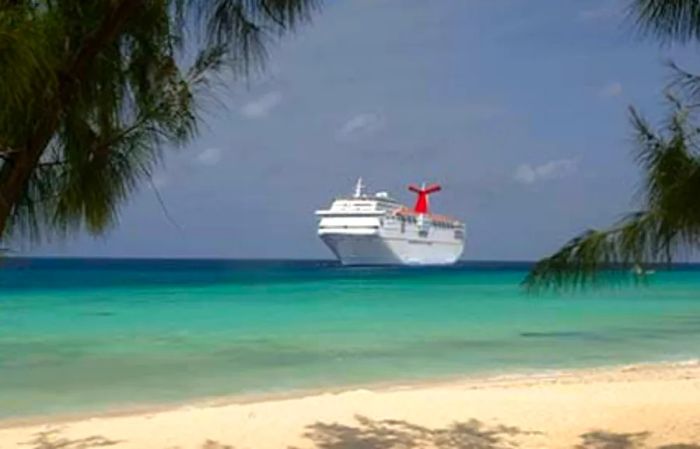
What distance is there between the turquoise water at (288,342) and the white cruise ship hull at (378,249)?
81.3 feet

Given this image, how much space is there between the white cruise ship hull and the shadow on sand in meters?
45.6

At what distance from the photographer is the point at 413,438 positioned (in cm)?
524

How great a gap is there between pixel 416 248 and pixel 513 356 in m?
44.9

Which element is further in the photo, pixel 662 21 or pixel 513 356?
pixel 513 356

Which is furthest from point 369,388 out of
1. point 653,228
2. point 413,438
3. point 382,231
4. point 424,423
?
point 382,231

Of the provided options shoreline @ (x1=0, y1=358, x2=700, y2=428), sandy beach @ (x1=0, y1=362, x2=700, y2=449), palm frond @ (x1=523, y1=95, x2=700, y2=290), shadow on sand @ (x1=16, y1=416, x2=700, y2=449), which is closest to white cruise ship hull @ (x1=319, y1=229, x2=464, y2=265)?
shoreline @ (x1=0, y1=358, x2=700, y2=428)

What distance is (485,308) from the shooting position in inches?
947

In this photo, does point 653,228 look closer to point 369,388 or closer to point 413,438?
point 413,438

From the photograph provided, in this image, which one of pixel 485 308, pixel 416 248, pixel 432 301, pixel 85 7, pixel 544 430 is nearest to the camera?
pixel 85 7

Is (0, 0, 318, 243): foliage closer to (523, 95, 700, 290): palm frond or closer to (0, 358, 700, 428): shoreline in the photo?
(523, 95, 700, 290): palm frond

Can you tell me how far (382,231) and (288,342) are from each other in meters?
37.2

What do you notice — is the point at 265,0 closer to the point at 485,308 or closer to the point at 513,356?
the point at 513,356

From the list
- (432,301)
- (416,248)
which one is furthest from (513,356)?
(416,248)

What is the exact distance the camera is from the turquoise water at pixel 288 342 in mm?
10164
